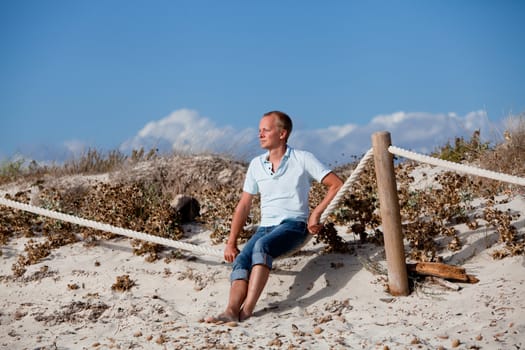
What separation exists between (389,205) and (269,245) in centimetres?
108

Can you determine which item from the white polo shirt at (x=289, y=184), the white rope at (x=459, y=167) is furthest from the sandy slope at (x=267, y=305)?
the white rope at (x=459, y=167)

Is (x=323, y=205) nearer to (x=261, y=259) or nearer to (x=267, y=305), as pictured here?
(x=261, y=259)

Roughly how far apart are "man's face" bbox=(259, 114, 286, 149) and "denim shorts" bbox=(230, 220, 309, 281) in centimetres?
73

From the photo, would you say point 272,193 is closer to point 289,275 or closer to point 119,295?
point 289,275

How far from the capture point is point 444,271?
17.2 ft

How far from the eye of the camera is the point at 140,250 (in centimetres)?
695

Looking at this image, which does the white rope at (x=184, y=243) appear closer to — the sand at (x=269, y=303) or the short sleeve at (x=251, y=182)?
the sand at (x=269, y=303)

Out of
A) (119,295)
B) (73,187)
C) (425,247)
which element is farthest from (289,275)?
(73,187)

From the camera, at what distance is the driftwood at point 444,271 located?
521 cm

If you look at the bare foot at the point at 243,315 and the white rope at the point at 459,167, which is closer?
the white rope at the point at 459,167

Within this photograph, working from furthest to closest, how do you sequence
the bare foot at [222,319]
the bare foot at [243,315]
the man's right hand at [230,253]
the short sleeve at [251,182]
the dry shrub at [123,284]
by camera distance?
the dry shrub at [123,284] < the short sleeve at [251,182] < the man's right hand at [230,253] < the bare foot at [243,315] < the bare foot at [222,319]

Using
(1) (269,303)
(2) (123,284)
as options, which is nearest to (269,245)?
(1) (269,303)

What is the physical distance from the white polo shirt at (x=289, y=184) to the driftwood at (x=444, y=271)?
112 centimetres

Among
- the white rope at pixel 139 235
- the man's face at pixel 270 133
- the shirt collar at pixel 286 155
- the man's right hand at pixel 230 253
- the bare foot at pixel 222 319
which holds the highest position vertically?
the man's face at pixel 270 133
